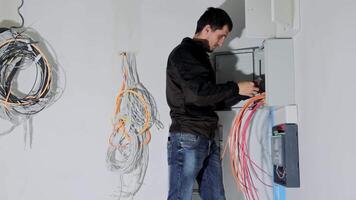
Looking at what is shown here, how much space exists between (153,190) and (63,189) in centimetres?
65

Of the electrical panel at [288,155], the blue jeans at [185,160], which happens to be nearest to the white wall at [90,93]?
the blue jeans at [185,160]

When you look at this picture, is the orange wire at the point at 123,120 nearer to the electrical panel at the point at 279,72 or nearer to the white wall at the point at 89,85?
the white wall at the point at 89,85

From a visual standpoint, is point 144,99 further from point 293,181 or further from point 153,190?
point 293,181

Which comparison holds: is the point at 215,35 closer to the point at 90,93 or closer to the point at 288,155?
the point at 288,155

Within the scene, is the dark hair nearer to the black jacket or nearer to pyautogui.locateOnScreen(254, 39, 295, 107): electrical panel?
the black jacket

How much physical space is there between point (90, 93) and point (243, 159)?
3.82 ft

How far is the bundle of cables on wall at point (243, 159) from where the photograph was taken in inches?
101

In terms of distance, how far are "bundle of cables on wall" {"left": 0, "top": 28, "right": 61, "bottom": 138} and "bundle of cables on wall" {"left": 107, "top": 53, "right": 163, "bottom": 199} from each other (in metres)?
0.52

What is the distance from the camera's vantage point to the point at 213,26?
7.49 feet

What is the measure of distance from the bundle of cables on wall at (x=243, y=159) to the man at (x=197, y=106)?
0.82ft

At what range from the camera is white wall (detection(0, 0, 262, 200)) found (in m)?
2.77

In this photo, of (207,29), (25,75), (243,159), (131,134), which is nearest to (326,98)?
(207,29)

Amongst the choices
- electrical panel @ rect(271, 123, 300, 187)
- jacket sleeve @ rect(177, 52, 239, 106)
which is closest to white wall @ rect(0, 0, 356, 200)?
→ jacket sleeve @ rect(177, 52, 239, 106)

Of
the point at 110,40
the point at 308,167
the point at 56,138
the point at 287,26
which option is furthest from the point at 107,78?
the point at 308,167
